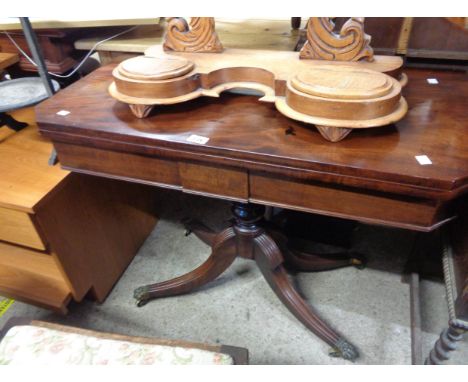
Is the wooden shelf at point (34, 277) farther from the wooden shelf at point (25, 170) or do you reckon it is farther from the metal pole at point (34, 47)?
the metal pole at point (34, 47)

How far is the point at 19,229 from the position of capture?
935mm

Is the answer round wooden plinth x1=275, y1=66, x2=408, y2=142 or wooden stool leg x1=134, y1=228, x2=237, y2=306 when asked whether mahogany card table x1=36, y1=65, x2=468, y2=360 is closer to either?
round wooden plinth x1=275, y1=66, x2=408, y2=142

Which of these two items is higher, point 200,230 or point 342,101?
point 342,101

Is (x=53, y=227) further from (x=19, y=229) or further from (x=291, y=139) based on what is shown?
(x=291, y=139)

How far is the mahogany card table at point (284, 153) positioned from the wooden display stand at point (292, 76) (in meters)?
0.05

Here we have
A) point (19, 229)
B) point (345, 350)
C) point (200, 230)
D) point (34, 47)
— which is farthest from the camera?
point (200, 230)

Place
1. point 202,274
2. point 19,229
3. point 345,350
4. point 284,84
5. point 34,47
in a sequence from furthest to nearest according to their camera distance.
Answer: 1. point 202,274
2. point 345,350
3. point 19,229
4. point 34,47
5. point 284,84

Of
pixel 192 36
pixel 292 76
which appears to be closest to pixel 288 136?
pixel 292 76

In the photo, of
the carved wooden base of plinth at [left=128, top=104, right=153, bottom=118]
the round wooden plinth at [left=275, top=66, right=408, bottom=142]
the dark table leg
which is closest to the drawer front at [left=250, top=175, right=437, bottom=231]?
the round wooden plinth at [left=275, top=66, right=408, bottom=142]

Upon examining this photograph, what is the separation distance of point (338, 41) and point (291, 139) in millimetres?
256

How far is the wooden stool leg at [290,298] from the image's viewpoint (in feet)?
3.43

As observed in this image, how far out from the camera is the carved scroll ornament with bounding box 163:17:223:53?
826mm

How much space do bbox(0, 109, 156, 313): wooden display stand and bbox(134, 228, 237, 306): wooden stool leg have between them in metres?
0.17

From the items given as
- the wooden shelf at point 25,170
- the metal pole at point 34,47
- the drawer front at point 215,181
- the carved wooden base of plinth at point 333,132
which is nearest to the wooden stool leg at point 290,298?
the drawer front at point 215,181
